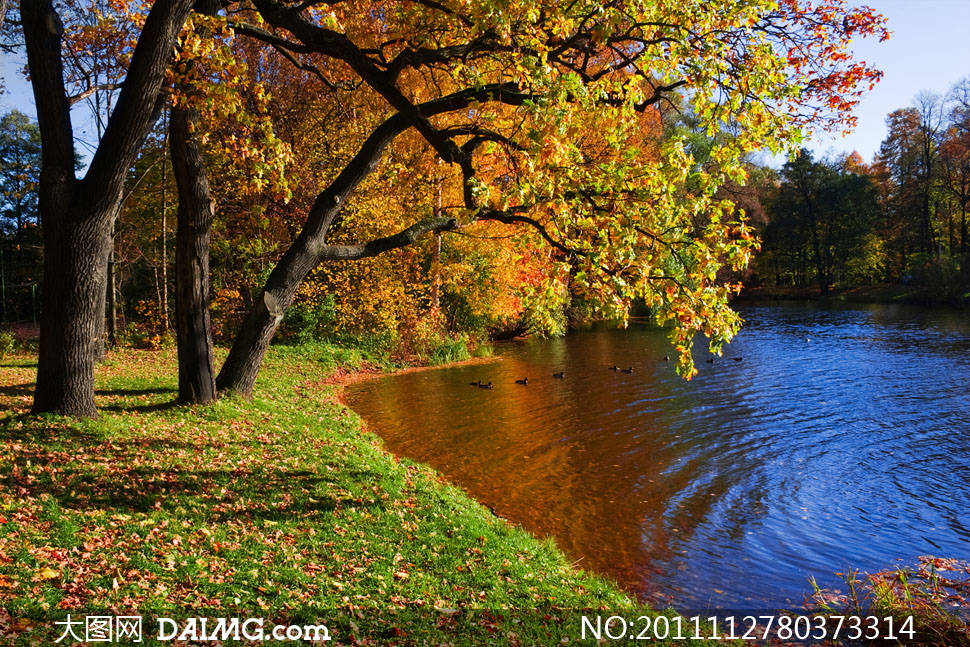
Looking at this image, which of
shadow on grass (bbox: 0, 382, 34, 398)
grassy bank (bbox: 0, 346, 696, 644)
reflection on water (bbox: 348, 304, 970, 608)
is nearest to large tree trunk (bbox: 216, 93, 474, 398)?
grassy bank (bbox: 0, 346, 696, 644)

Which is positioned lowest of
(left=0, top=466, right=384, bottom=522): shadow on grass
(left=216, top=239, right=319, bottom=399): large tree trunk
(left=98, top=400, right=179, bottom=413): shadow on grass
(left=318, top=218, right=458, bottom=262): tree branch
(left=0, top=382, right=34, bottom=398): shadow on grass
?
(left=0, top=466, right=384, bottom=522): shadow on grass

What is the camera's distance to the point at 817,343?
88.4 feet

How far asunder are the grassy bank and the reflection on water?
52.9 inches

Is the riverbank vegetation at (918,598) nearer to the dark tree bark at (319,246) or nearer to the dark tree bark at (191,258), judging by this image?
the dark tree bark at (319,246)

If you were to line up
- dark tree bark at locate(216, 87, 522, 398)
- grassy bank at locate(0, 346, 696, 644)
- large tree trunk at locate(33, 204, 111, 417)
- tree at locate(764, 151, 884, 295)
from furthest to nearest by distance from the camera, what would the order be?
tree at locate(764, 151, 884, 295) → dark tree bark at locate(216, 87, 522, 398) → large tree trunk at locate(33, 204, 111, 417) → grassy bank at locate(0, 346, 696, 644)

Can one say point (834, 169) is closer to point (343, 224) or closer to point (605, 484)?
point (343, 224)

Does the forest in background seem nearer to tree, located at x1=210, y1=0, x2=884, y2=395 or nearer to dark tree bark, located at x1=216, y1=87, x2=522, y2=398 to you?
dark tree bark, located at x1=216, y1=87, x2=522, y2=398

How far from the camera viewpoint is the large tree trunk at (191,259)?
9.67 metres

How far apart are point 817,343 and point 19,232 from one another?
126 ft

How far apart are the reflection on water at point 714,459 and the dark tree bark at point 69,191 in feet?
18.9

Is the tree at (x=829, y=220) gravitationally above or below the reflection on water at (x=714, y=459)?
above

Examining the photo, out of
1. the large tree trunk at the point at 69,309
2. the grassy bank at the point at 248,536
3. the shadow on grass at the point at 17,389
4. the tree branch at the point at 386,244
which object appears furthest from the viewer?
the tree branch at the point at 386,244

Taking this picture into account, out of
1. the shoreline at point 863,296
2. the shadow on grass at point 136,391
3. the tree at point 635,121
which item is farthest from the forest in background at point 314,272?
the shoreline at point 863,296

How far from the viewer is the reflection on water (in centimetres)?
750
